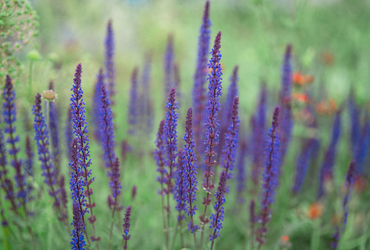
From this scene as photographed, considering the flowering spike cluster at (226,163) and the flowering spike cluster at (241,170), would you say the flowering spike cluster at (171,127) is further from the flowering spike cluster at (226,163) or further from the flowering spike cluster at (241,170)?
the flowering spike cluster at (241,170)

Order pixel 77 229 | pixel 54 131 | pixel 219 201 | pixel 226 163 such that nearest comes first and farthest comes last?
pixel 77 229, pixel 219 201, pixel 226 163, pixel 54 131

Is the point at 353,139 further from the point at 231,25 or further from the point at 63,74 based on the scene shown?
the point at 231,25

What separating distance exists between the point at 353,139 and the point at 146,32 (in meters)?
9.49

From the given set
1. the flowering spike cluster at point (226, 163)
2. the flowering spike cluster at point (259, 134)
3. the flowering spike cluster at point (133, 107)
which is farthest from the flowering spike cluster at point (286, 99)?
the flowering spike cluster at point (133, 107)

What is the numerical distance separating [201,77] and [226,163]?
1.21 m

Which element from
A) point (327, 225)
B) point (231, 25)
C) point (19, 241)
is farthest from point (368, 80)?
point (231, 25)

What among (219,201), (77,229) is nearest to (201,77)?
(219,201)

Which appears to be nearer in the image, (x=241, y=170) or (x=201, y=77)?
(x=201, y=77)

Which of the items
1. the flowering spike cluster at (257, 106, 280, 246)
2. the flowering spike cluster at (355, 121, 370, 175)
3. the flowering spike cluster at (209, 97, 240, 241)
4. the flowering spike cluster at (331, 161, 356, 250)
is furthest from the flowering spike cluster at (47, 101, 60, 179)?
the flowering spike cluster at (355, 121, 370, 175)

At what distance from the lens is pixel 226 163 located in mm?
2545

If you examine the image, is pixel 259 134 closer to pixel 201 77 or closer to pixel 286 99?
pixel 286 99

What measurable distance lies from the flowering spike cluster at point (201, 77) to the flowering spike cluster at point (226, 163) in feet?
3.62

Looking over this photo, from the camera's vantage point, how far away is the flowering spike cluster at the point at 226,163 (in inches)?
88.3

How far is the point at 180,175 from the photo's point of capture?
2373 millimetres
